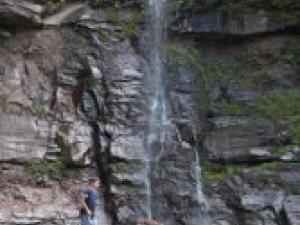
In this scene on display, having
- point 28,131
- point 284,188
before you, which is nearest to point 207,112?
point 284,188

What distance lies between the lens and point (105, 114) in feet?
39.2

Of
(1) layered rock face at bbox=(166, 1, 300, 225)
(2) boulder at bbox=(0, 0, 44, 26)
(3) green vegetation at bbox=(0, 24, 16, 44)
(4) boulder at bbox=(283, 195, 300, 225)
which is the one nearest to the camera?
(4) boulder at bbox=(283, 195, 300, 225)

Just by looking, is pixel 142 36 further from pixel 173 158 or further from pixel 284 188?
pixel 284 188

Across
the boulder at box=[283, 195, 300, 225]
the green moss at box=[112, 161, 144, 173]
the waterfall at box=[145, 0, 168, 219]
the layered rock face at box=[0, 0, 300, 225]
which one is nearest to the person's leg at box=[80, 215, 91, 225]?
the layered rock face at box=[0, 0, 300, 225]

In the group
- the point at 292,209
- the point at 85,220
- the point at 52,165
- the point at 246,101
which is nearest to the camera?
the point at 85,220

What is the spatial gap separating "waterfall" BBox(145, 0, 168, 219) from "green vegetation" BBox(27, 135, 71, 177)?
1.42 meters

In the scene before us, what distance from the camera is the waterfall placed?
458 inches

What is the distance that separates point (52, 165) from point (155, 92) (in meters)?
2.42

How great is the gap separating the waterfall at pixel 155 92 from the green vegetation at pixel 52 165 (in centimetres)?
142

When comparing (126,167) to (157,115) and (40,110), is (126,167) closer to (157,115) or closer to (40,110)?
(157,115)

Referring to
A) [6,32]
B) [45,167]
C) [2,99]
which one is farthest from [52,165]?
[6,32]

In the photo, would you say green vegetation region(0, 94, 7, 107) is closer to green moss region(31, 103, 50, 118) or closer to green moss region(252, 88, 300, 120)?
green moss region(31, 103, 50, 118)

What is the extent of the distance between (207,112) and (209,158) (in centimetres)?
101

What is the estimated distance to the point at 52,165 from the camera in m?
11.6
